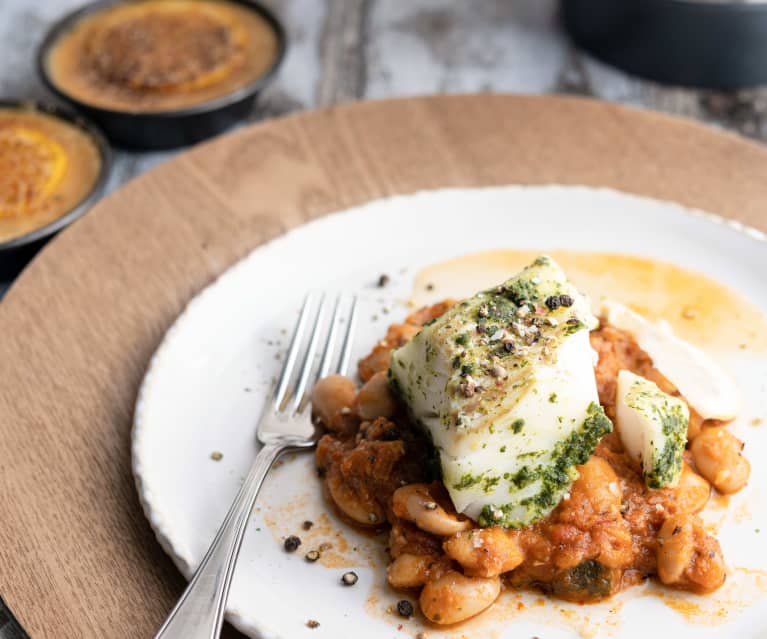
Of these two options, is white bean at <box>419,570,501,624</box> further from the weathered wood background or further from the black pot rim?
the weathered wood background

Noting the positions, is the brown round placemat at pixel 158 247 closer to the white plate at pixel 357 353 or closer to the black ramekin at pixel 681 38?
the white plate at pixel 357 353

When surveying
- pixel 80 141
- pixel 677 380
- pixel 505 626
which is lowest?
pixel 80 141

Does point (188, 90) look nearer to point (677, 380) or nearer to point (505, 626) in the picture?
point (677, 380)

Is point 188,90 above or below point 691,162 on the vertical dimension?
below

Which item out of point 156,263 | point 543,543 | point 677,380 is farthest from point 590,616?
point 156,263

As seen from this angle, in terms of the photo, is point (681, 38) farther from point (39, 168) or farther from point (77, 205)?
point (39, 168)

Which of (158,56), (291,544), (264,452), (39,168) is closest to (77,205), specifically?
(39,168)

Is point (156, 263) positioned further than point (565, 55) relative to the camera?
No
